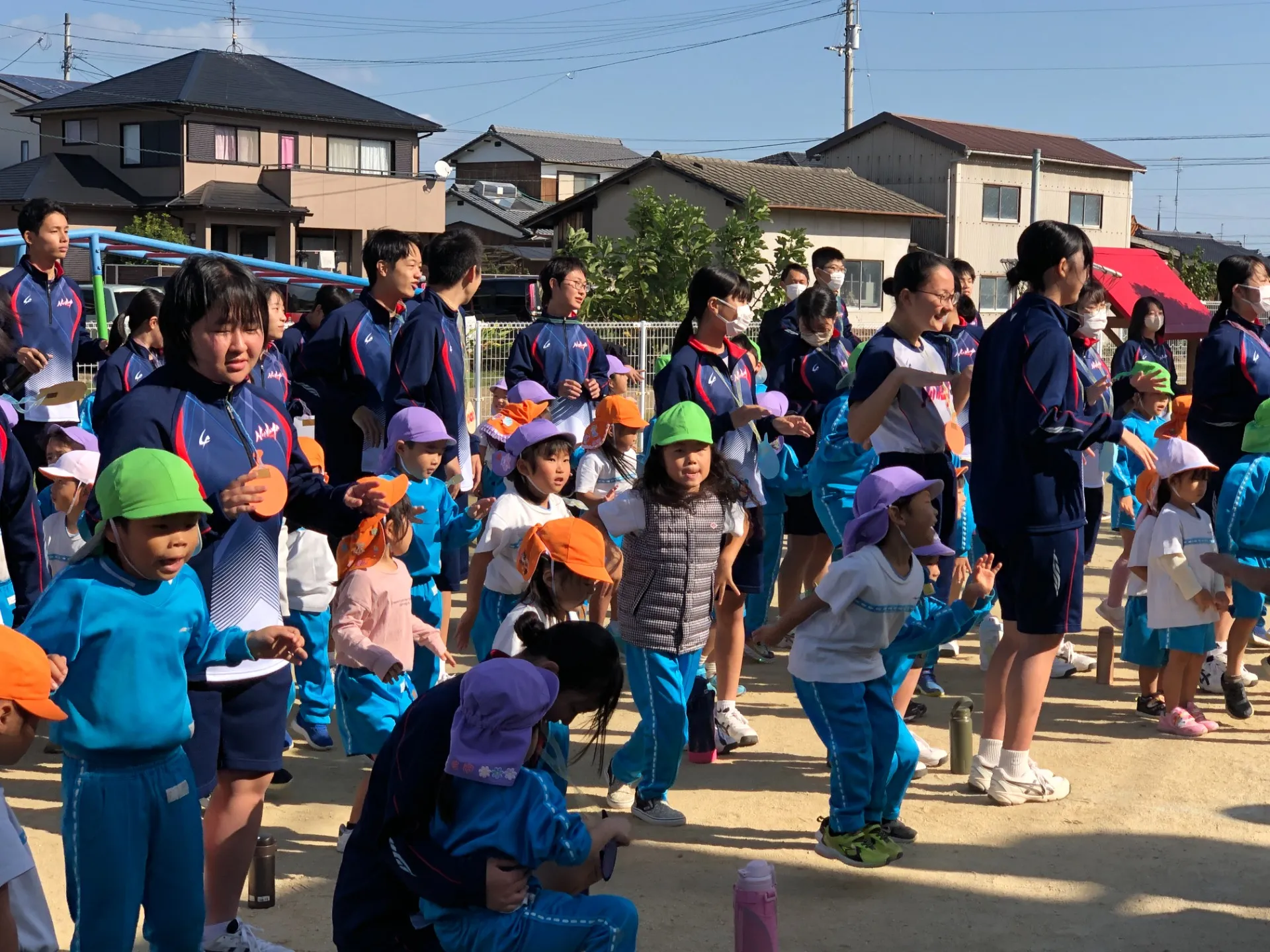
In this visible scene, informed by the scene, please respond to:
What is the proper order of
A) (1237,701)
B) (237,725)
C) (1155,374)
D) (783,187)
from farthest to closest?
(783,187) → (1155,374) → (1237,701) → (237,725)

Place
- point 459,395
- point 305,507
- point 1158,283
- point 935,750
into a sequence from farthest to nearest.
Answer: point 1158,283 < point 459,395 < point 935,750 < point 305,507

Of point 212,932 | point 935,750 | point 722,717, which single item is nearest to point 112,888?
point 212,932

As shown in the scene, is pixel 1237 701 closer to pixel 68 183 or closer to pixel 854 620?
pixel 854 620

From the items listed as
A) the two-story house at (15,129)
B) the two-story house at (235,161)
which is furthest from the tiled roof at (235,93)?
the two-story house at (15,129)

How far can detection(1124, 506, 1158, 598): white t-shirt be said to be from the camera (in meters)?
6.60

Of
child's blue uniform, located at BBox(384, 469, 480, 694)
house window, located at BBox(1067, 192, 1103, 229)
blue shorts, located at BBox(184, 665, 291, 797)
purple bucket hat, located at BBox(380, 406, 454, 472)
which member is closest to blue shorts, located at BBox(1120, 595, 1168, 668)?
child's blue uniform, located at BBox(384, 469, 480, 694)

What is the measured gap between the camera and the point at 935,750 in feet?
20.0

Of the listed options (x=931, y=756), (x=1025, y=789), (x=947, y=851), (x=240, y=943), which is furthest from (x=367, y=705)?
(x=1025, y=789)

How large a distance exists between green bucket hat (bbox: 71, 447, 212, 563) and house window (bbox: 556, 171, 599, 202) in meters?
54.0

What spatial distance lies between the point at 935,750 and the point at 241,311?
3.74 m

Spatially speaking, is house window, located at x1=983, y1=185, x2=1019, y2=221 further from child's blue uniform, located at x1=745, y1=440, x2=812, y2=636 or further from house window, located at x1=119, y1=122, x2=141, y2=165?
child's blue uniform, located at x1=745, y1=440, x2=812, y2=636

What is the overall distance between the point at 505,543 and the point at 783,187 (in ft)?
104

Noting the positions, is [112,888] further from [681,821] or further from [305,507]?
[681,821]

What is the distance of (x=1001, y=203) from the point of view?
4009 cm
